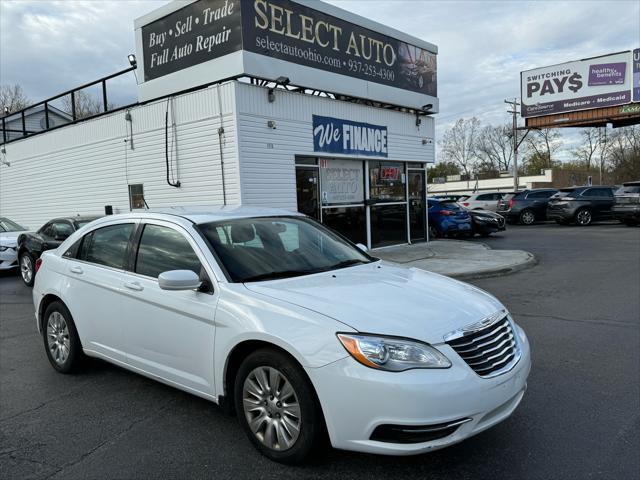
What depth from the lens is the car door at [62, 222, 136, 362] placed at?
13.8 ft

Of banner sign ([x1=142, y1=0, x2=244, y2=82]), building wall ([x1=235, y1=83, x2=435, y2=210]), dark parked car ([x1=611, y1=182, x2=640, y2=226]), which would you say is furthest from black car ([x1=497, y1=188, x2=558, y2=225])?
banner sign ([x1=142, y1=0, x2=244, y2=82])

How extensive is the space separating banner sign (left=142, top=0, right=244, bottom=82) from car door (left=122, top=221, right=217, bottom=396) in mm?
7527

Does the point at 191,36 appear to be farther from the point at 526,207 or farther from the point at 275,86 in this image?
the point at 526,207

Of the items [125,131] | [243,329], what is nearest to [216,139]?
[125,131]

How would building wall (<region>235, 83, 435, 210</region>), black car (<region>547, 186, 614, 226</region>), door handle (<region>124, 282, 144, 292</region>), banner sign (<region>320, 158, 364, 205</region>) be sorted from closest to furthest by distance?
door handle (<region>124, 282, 144, 292</region>), building wall (<region>235, 83, 435, 210</region>), banner sign (<region>320, 158, 364, 205</region>), black car (<region>547, 186, 614, 226</region>)

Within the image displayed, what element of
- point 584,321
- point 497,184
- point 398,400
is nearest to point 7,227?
point 584,321

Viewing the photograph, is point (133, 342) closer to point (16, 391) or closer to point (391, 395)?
Answer: point (16, 391)

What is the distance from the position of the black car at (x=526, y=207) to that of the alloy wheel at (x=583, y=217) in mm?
2308

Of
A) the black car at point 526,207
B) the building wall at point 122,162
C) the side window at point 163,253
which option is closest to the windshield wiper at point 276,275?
the side window at point 163,253

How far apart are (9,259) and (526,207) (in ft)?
69.6

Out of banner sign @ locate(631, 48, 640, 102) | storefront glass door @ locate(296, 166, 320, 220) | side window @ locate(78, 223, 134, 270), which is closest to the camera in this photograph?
side window @ locate(78, 223, 134, 270)

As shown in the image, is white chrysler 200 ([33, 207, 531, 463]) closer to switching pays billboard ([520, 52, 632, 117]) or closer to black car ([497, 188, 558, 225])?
black car ([497, 188, 558, 225])

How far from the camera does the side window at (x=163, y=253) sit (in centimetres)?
380

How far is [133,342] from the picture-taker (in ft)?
13.2
